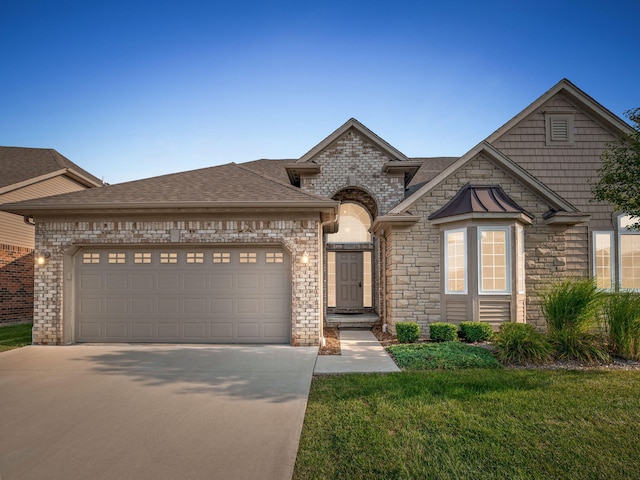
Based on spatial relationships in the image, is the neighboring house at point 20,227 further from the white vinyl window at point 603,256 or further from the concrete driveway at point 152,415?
the white vinyl window at point 603,256

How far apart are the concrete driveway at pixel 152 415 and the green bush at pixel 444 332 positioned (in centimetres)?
344

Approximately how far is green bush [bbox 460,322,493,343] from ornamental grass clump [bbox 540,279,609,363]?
1.52 m

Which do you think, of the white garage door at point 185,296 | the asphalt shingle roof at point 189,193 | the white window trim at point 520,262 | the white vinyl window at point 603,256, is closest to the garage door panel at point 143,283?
the white garage door at point 185,296

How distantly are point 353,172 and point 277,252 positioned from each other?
6.10 m

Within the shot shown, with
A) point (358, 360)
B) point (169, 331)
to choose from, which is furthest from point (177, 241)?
point (358, 360)

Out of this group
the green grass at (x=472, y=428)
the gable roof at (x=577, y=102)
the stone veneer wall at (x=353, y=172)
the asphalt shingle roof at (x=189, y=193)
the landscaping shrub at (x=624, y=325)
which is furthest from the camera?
the stone veneer wall at (x=353, y=172)

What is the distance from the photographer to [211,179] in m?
10.6

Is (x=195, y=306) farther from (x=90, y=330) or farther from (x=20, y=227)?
(x=20, y=227)

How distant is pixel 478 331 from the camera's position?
921 centimetres

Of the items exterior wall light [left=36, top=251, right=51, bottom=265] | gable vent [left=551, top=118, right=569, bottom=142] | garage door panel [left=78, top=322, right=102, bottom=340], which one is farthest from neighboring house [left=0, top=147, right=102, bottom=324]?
gable vent [left=551, top=118, right=569, bottom=142]

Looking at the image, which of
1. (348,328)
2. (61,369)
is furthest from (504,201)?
(61,369)

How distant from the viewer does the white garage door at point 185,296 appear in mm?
9305

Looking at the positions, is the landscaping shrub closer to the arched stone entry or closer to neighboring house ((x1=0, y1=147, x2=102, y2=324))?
the arched stone entry

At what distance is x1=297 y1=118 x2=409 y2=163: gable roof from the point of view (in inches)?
547
